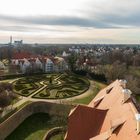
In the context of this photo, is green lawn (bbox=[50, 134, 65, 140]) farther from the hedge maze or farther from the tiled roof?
the hedge maze

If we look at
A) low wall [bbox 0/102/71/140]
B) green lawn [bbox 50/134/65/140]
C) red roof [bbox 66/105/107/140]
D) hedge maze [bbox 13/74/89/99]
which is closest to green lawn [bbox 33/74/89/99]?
hedge maze [bbox 13/74/89/99]

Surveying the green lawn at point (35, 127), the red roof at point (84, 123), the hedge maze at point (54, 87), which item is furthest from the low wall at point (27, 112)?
the hedge maze at point (54, 87)

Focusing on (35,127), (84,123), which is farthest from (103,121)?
Answer: (35,127)

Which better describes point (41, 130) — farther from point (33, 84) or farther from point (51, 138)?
point (33, 84)

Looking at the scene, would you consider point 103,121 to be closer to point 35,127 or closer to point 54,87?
point 35,127

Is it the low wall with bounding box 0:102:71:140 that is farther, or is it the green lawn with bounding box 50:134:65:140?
the low wall with bounding box 0:102:71:140

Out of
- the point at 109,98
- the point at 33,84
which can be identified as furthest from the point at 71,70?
the point at 109,98
